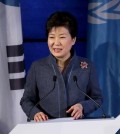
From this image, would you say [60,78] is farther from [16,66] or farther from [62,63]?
[16,66]

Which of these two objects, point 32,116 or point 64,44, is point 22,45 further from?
point 32,116

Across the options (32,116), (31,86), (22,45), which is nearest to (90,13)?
(22,45)

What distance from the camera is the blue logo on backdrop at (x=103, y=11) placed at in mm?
1913

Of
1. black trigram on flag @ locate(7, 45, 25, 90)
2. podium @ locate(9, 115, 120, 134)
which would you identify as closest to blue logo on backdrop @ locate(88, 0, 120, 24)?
black trigram on flag @ locate(7, 45, 25, 90)

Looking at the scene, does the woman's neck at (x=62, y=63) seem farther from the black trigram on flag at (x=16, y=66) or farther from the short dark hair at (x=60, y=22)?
the black trigram on flag at (x=16, y=66)

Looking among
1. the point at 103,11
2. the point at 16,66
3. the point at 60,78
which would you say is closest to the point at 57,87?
the point at 60,78

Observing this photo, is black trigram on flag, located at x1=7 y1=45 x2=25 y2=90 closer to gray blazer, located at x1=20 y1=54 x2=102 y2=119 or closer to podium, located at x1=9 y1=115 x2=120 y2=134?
gray blazer, located at x1=20 y1=54 x2=102 y2=119

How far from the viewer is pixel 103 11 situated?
1.92 m

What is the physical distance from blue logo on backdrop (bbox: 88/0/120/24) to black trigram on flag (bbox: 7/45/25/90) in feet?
1.77

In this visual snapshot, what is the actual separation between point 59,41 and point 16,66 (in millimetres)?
688

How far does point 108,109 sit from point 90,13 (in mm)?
706

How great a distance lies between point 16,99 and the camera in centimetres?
198

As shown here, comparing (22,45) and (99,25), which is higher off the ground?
(99,25)

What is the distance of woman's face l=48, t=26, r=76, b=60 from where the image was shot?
1313 mm
